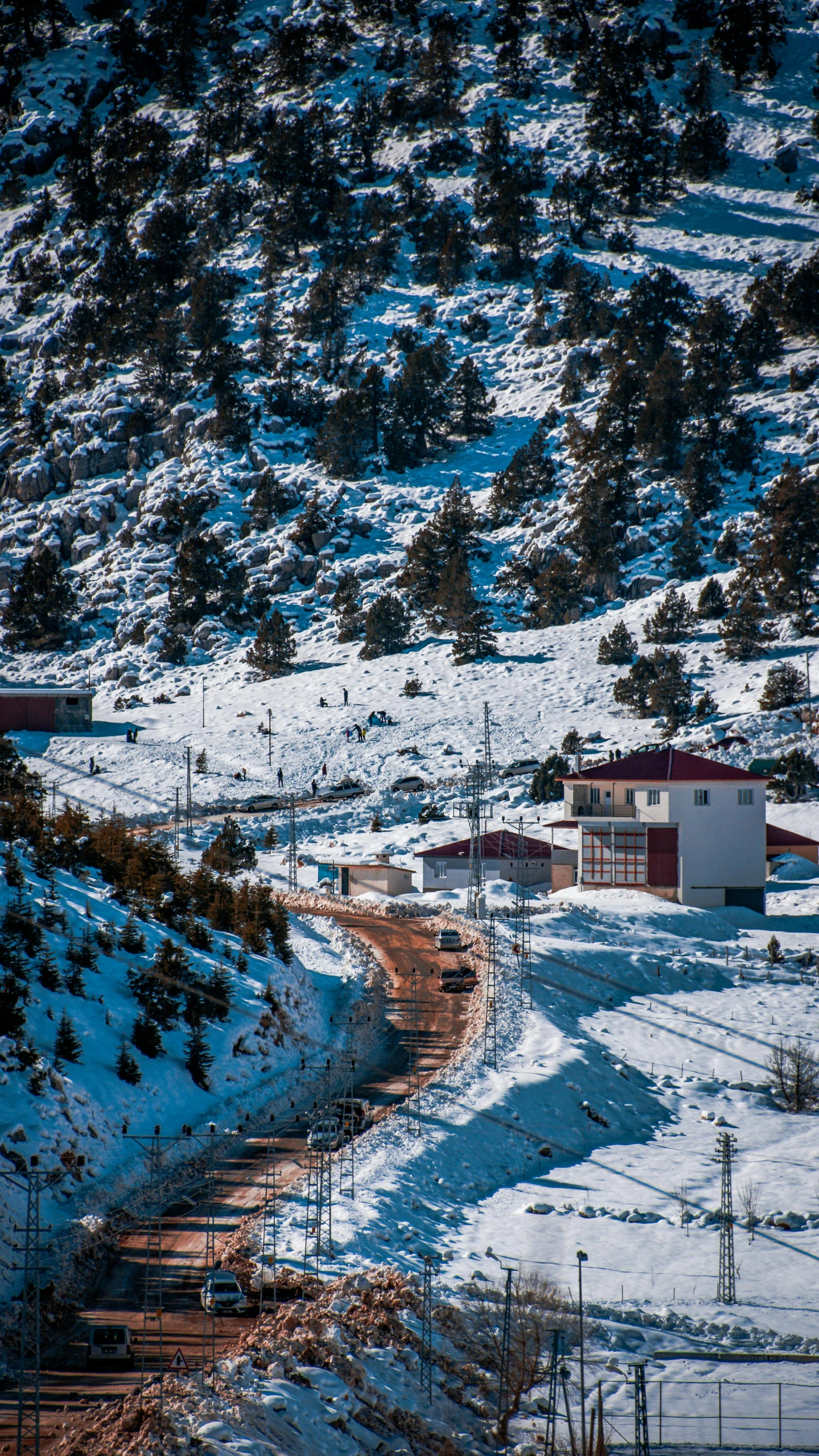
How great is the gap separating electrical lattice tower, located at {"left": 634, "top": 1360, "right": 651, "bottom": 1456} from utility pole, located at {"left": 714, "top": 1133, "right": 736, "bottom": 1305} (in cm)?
570

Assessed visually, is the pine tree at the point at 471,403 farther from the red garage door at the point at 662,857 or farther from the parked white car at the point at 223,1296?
the parked white car at the point at 223,1296

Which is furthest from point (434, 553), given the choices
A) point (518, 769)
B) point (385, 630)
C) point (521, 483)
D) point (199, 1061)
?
point (199, 1061)

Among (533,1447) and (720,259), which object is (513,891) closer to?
(533,1447)

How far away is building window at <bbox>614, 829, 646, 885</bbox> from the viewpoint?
198ft

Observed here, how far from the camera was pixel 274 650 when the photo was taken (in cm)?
10931

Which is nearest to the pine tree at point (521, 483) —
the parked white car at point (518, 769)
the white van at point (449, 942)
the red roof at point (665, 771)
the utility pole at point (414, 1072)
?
the parked white car at point (518, 769)

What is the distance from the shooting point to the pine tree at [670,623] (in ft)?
324

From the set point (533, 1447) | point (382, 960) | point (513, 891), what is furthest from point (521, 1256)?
point (513, 891)

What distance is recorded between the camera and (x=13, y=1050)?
84.5ft

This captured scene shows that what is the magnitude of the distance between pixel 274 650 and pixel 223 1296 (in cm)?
9062

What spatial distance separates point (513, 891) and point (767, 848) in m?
15.6

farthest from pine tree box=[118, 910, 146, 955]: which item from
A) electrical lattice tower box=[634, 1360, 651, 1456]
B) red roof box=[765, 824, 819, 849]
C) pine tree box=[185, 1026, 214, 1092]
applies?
red roof box=[765, 824, 819, 849]

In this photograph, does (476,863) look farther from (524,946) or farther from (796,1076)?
(796,1076)

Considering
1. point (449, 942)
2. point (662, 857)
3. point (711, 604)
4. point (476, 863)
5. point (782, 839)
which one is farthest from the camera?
point (711, 604)
